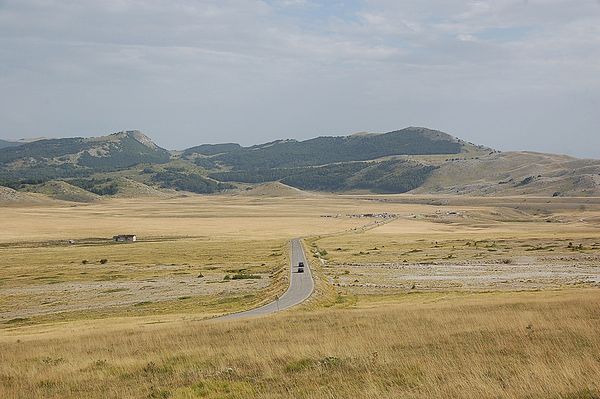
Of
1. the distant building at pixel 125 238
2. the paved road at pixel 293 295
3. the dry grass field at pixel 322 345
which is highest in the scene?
the dry grass field at pixel 322 345

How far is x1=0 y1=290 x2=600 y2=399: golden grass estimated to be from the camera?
14.5 m

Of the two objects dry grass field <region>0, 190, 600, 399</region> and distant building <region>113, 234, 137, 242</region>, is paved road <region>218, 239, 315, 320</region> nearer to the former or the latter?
dry grass field <region>0, 190, 600, 399</region>

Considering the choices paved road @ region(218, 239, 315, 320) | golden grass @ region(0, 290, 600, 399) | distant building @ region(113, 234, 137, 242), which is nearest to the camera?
golden grass @ region(0, 290, 600, 399)

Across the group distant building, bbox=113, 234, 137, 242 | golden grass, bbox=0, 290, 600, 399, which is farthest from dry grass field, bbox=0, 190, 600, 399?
distant building, bbox=113, 234, 137, 242

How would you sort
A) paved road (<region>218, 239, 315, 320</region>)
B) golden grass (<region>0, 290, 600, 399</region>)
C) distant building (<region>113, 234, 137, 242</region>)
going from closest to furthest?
golden grass (<region>0, 290, 600, 399</region>) < paved road (<region>218, 239, 315, 320</region>) < distant building (<region>113, 234, 137, 242</region>)

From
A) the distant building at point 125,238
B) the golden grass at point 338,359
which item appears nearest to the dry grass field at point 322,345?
the golden grass at point 338,359

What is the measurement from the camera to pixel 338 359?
18000mm

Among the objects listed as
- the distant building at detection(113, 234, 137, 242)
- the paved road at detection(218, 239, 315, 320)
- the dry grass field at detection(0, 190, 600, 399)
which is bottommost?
the distant building at detection(113, 234, 137, 242)

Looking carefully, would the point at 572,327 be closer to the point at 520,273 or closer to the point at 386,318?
the point at 386,318

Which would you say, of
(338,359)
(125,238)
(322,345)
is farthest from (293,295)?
(125,238)

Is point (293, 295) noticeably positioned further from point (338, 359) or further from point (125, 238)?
point (125, 238)

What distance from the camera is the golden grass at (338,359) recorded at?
47.6 ft

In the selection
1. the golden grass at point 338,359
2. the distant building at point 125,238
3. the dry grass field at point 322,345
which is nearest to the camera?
the golden grass at point 338,359

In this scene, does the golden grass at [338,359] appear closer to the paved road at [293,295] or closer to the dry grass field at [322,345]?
the dry grass field at [322,345]
